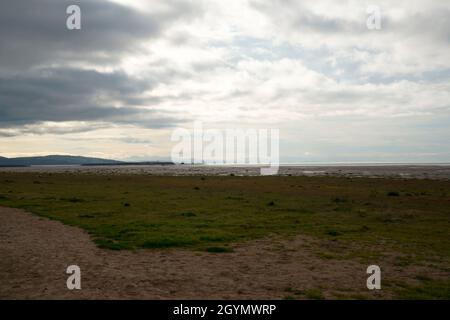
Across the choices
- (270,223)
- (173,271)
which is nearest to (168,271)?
(173,271)

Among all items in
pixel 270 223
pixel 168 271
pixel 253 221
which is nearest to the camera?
pixel 168 271

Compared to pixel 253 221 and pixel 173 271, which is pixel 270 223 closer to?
pixel 253 221

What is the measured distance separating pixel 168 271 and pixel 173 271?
6.7 inches

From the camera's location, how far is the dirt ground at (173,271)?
990 centimetres

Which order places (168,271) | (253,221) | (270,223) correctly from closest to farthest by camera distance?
(168,271) → (270,223) → (253,221)

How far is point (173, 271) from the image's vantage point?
12.0m

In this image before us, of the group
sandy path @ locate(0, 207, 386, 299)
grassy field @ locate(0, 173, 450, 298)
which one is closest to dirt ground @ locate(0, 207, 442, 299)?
sandy path @ locate(0, 207, 386, 299)

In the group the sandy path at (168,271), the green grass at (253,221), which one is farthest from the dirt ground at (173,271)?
the green grass at (253,221)

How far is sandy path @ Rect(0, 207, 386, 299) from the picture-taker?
32.6ft

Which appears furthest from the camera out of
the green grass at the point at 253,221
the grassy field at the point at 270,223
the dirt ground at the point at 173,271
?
the green grass at the point at 253,221

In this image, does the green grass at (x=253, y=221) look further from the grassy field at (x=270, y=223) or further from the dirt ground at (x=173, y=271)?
the dirt ground at (x=173, y=271)

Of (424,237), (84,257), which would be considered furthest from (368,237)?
(84,257)

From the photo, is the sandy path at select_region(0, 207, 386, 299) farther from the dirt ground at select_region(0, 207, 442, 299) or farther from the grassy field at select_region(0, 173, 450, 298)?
the grassy field at select_region(0, 173, 450, 298)

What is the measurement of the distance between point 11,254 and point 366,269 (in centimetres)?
A: 1333
